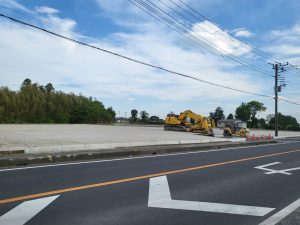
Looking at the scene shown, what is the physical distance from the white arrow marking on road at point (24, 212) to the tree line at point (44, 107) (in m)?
53.3

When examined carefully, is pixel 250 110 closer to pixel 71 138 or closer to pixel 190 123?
pixel 190 123

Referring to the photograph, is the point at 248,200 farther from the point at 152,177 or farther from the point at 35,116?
the point at 35,116

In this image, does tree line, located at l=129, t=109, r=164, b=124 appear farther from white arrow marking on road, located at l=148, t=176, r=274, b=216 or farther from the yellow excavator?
white arrow marking on road, located at l=148, t=176, r=274, b=216

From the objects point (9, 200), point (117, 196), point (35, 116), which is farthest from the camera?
point (35, 116)

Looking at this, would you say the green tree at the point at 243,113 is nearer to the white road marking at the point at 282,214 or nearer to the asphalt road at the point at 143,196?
the asphalt road at the point at 143,196

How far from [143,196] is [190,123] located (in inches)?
1413

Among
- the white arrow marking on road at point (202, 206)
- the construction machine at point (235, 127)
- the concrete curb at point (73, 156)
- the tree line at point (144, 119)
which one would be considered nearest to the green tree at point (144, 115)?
the tree line at point (144, 119)

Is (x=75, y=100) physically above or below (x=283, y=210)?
above

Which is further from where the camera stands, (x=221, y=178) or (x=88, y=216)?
(x=221, y=178)

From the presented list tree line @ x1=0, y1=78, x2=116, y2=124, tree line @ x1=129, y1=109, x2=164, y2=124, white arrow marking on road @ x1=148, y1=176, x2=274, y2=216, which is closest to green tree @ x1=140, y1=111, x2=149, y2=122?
tree line @ x1=129, y1=109, x2=164, y2=124

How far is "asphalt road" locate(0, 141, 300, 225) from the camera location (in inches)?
250

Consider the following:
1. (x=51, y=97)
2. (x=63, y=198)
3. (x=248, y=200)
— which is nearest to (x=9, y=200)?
(x=63, y=198)

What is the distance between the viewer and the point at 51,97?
2719 inches

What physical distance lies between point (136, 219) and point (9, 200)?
2.64 meters
